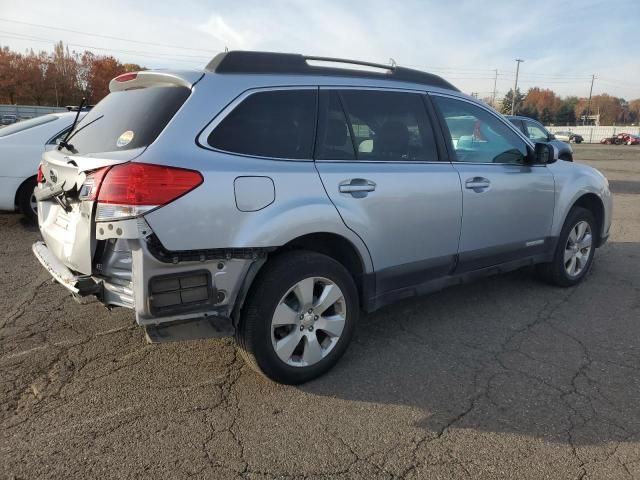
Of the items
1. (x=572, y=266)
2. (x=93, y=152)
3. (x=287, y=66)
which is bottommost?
(x=572, y=266)

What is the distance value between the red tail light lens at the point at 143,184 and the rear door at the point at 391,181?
2.94 ft

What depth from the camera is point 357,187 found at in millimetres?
3189

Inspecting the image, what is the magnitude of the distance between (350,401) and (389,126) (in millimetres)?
1876

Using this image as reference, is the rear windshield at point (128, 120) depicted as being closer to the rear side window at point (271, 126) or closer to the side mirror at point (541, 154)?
the rear side window at point (271, 126)

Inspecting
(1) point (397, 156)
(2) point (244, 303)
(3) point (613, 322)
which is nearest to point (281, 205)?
(2) point (244, 303)

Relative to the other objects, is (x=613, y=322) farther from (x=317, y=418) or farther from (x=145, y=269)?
(x=145, y=269)

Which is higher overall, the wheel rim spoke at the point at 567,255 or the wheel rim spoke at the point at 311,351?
the wheel rim spoke at the point at 567,255

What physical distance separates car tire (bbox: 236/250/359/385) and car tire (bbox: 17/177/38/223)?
5313 mm

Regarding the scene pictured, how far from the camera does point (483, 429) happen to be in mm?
2715

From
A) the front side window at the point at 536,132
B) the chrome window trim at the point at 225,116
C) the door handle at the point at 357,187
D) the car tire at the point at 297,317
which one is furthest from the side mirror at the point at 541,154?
the front side window at the point at 536,132

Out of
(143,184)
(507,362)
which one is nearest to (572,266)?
(507,362)

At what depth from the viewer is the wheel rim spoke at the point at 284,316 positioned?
294 cm

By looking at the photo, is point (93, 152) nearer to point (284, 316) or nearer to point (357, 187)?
point (284, 316)

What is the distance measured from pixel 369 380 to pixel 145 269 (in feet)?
5.11
